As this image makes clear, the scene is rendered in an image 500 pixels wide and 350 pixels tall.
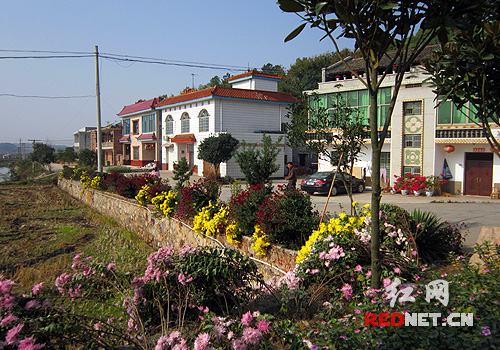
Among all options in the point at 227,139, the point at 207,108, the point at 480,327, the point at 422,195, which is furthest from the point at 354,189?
the point at 480,327

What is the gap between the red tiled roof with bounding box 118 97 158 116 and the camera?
143ft

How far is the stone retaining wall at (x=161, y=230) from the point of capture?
6.92 metres

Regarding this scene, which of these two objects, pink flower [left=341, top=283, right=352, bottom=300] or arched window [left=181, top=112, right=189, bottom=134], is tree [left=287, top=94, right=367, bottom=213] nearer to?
pink flower [left=341, top=283, right=352, bottom=300]

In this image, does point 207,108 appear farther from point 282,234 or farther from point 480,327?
point 480,327

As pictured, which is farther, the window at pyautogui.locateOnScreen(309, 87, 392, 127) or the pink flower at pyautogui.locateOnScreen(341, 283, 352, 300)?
the window at pyautogui.locateOnScreen(309, 87, 392, 127)

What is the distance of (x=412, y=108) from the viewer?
2189 centimetres

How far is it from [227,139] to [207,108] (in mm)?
5175

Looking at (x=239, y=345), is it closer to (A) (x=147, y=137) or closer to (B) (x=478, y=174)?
(B) (x=478, y=174)

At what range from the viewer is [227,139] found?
27875 mm

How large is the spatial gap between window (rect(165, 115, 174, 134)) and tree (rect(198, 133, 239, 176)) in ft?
37.2

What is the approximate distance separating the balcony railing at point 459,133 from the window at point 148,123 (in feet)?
103

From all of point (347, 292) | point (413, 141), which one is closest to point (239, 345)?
point (347, 292)

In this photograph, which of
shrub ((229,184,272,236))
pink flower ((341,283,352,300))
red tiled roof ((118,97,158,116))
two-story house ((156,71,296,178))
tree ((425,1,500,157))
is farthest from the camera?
red tiled roof ((118,97,158,116))

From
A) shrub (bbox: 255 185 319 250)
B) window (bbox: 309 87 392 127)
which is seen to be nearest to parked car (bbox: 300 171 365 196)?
window (bbox: 309 87 392 127)
